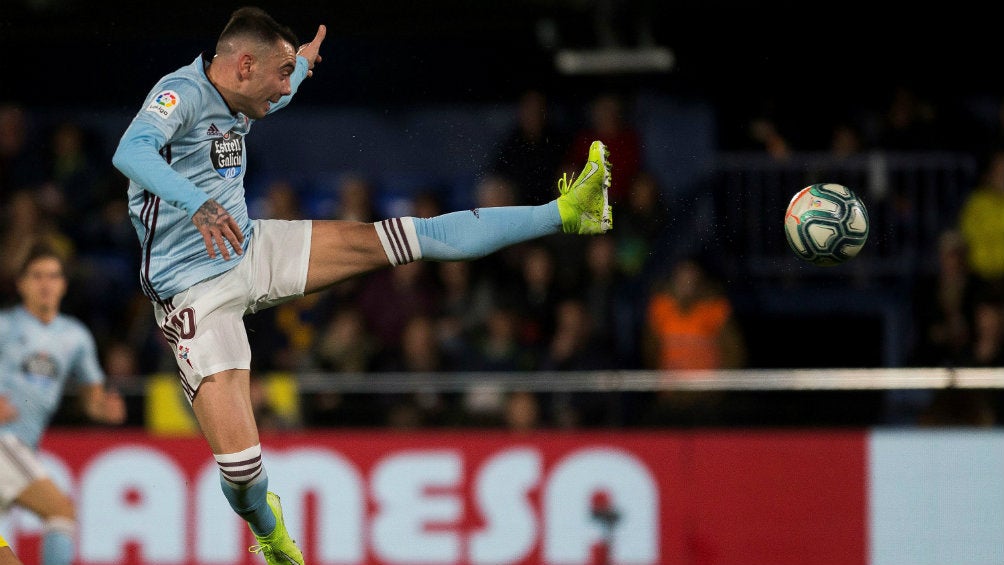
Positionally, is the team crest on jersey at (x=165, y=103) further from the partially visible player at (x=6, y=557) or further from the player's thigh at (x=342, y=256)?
the partially visible player at (x=6, y=557)

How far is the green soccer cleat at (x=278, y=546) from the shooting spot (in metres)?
6.19

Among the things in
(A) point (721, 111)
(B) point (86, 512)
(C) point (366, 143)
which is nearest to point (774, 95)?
(A) point (721, 111)

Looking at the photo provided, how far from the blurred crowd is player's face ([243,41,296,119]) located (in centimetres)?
313

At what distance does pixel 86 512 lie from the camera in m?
9.72

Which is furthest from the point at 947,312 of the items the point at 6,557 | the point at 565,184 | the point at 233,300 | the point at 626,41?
the point at 6,557

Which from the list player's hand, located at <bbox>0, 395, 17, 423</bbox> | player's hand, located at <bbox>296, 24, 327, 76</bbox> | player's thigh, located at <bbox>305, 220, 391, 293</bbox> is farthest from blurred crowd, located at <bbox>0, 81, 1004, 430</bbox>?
player's thigh, located at <bbox>305, 220, 391, 293</bbox>

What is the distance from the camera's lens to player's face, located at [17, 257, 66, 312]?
332 inches

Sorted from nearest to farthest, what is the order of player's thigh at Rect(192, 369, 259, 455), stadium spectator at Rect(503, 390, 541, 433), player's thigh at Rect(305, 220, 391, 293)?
player's thigh at Rect(192, 369, 259, 455) < player's thigh at Rect(305, 220, 391, 293) < stadium spectator at Rect(503, 390, 541, 433)

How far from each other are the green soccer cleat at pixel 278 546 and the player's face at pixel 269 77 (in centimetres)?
170

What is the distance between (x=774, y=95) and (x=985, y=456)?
12.1 ft

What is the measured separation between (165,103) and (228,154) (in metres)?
0.47

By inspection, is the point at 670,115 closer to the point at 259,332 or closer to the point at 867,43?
the point at 867,43

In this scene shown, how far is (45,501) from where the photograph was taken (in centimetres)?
820

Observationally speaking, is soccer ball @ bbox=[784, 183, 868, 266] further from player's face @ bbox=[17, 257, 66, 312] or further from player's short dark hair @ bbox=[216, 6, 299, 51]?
player's face @ bbox=[17, 257, 66, 312]
